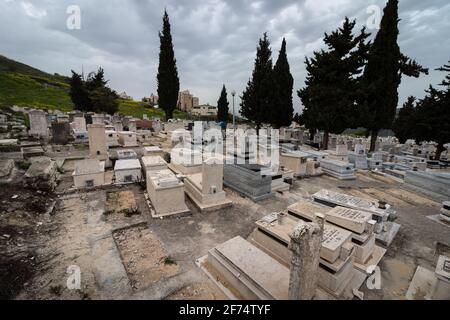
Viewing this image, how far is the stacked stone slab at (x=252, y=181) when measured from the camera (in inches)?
323

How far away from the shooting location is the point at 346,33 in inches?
647

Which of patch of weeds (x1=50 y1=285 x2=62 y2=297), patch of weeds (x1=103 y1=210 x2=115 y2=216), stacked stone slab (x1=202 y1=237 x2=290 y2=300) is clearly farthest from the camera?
patch of weeds (x1=103 y1=210 x2=115 y2=216)

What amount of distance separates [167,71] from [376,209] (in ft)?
97.4

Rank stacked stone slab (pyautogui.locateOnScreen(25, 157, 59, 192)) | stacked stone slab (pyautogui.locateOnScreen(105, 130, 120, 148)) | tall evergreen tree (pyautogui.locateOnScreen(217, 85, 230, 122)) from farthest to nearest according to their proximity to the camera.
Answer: tall evergreen tree (pyautogui.locateOnScreen(217, 85, 230, 122)), stacked stone slab (pyautogui.locateOnScreen(105, 130, 120, 148)), stacked stone slab (pyautogui.locateOnScreen(25, 157, 59, 192))

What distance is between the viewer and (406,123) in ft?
61.1

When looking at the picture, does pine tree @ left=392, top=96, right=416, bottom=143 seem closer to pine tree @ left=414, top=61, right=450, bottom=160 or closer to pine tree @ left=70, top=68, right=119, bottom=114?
pine tree @ left=414, top=61, right=450, bottom=160

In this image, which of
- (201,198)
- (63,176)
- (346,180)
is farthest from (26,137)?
(346,180)

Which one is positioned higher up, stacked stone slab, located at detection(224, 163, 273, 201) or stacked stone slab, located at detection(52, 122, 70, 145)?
stacked stone slab, located at detection(52, 122, 70, 145)

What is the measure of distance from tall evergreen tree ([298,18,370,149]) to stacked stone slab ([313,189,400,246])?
12245 millimetres

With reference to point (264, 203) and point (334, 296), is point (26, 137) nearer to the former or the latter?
point (264, 203)

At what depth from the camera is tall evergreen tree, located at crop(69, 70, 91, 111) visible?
2934 cm

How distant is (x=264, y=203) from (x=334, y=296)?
435 centimetres

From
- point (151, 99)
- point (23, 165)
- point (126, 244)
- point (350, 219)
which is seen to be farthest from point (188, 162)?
point (151, 99)

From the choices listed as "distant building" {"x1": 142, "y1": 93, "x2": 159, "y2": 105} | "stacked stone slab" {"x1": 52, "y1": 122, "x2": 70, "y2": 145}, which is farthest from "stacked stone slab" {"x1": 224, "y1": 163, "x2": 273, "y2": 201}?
"distant building" {"x1": 142, "y1": 93, "x2": 159, "y2": 105}
